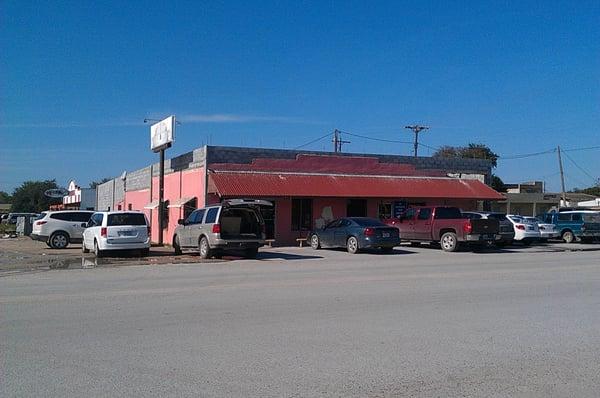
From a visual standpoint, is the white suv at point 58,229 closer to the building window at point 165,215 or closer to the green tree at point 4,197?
the building window at point 165,215

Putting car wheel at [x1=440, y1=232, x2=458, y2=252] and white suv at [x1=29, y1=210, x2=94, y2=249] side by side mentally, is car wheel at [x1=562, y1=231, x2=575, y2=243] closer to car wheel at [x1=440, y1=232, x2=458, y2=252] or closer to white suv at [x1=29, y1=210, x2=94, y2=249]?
car wheel at [x1=440, y1=232, x2=458, y2=252]

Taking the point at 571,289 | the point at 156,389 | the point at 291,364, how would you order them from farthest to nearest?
the point at 571,289
the point at 291,364
the point at 156,389

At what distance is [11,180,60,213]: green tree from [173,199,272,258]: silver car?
10364 cm

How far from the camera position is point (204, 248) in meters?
22.1

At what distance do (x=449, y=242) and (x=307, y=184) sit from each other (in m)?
7.89

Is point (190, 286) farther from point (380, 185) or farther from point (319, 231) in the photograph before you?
point (380, 185)

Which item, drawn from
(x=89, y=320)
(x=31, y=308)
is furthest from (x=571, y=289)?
(x=31, y=308)

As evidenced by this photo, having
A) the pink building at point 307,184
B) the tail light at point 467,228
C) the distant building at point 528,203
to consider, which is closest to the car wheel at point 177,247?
the pink building at point 307,184

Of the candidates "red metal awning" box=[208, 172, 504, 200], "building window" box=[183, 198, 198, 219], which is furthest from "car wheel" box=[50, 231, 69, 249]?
"red metal awning" box=[208, 172, 504, 200]

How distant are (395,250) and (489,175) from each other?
14.4m

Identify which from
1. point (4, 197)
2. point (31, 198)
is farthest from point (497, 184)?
point (4, 197)

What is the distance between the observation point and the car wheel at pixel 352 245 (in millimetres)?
24922

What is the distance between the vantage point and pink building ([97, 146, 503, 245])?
29.9 meters

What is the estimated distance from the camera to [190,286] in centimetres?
1398
